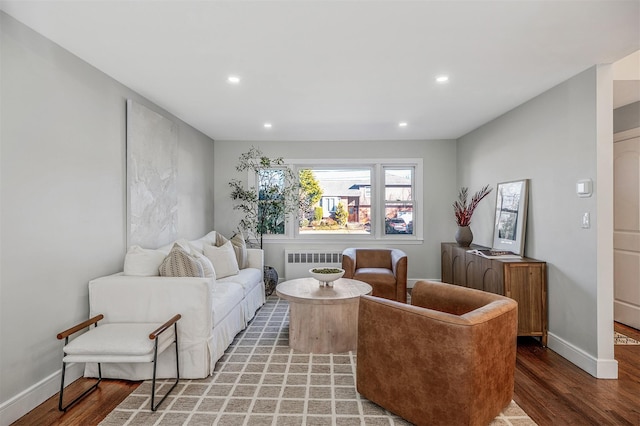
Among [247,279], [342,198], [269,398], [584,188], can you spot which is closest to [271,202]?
[342,198]

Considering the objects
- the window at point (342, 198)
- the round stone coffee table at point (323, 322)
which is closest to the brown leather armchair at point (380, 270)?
the window at point (342, 198)

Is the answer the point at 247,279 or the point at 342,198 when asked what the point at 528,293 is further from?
the point at 342,198

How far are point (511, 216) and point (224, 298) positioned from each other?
10.5 ft

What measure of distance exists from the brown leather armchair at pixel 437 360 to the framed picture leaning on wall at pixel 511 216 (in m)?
1.72

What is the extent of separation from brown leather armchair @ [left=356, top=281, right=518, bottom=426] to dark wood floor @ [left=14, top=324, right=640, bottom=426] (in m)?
0.46

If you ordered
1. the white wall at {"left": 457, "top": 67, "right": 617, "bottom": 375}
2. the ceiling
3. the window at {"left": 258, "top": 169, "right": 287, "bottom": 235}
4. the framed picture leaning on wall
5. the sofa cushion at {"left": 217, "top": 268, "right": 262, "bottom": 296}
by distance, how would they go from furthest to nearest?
the window at {"left": 258, "top": 169, "right": 287, "bottom": 235} → the sofa cushion at {"left": 217, "top": 268, "right": 262, "bottom": 296} → the framed picture leaning on wall → the white wall at {"left": 457, "top": 67, "right": 617, "bottom": 375} → the ceiling

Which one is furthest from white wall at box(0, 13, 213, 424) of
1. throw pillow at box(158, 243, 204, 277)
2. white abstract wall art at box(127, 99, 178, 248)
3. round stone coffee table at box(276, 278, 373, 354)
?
round stone coffee table at box(276, 278, 373, 354)

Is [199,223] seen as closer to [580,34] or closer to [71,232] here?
[71,232]

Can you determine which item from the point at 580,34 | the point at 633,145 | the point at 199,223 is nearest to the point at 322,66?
the point at 580,34

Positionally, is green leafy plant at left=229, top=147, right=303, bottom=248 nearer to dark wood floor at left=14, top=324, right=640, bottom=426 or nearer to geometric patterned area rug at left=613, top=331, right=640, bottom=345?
dark wood floor at left=14, top=324, right=640, bottom=426

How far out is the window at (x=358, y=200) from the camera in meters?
5.45

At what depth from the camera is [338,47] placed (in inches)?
90.7

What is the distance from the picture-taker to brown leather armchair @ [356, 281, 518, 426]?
66.4 inches

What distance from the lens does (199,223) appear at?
15.7 feet
